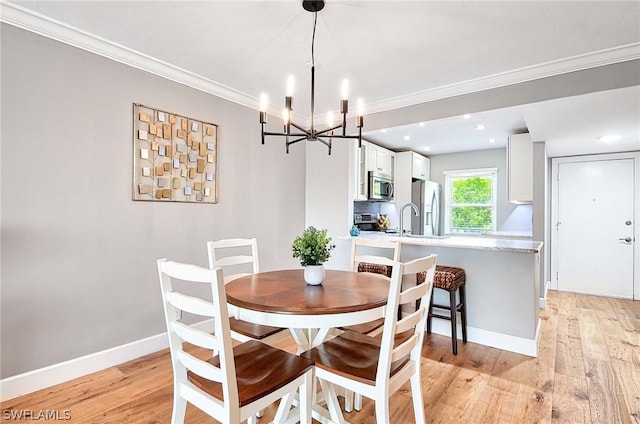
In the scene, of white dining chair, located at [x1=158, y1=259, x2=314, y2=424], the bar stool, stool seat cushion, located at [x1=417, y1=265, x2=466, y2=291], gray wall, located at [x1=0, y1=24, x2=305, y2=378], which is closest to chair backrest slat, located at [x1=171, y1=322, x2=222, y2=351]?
white dining chair, located at [x1=158, y1=259, x2=314, y2=424]

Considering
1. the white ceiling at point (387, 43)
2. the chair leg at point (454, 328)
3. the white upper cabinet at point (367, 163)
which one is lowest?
the chair leg at point (454, 328)

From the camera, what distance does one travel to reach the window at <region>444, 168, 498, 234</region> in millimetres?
5500

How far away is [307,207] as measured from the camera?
4.40 metres

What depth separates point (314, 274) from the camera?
6.37ft

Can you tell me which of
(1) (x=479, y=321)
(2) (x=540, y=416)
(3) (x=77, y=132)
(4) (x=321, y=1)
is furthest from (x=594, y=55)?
(3) (x=77, y=132)

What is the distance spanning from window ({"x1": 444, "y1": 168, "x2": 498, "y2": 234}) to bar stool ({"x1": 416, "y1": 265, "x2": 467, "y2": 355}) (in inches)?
112

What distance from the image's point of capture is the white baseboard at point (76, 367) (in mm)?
2102

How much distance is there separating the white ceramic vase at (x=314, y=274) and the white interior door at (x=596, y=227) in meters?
5.14

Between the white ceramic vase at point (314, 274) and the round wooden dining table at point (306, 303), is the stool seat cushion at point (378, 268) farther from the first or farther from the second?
the white ceramic vase at point (314, 274)

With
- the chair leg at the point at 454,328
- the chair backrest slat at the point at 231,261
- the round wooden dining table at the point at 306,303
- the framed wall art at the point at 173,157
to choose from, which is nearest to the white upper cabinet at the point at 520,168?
the chair leg at the point at 454,328

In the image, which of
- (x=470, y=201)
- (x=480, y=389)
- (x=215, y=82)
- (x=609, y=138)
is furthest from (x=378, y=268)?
(x=609, y=138)

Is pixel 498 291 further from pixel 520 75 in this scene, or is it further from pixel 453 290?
pixel 520 75

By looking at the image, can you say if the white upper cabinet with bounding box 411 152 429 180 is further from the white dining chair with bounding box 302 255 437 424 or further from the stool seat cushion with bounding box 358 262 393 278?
the white dining chair with bounding box 302 255 437 424

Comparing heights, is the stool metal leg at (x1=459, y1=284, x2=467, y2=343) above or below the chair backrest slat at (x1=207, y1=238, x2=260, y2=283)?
below
